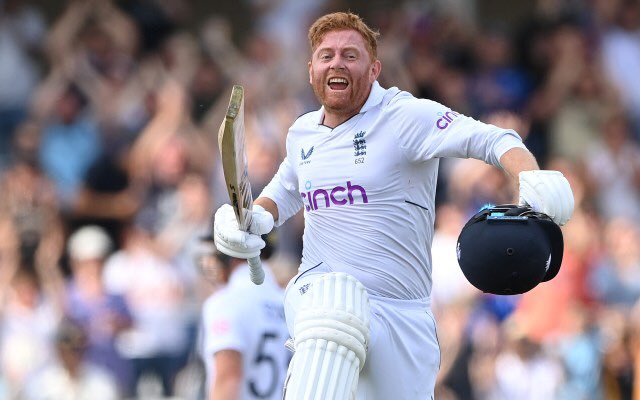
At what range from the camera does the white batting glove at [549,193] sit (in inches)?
219

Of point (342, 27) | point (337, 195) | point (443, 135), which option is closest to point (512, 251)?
point (443, 135)

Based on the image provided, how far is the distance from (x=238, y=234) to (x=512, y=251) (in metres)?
1.23

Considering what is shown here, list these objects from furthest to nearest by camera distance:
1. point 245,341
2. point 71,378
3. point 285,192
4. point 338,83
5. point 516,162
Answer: point 71,378, point 245,341, point 285,192, point 338,83, point 516,162

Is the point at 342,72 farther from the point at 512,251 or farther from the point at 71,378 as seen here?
the point at 71,378

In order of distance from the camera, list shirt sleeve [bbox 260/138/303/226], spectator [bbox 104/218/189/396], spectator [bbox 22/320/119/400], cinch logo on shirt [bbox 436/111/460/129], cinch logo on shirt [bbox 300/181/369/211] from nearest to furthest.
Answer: cinch logo on shirt [bbox 436/111/460/129], cinch logo on shirt [bbox 300/181/369/211], shirt sleeve [bbox 260/138/303/226], spectator [bbox 22/320/119/400], spectator [bbox 104/218/189/396]

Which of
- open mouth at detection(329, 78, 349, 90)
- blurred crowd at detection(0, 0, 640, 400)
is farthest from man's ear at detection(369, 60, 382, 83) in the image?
blurred crowd at detection(0, 0, 640, 400)

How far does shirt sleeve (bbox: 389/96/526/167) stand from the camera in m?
5.93

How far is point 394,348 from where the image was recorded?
244 inches

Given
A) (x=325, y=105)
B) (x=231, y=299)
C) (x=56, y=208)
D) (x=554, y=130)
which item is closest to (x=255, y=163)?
(x=56, y=208)

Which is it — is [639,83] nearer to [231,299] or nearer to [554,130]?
[554,130]

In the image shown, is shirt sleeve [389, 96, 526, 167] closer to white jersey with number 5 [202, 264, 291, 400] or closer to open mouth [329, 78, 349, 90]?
open mouth [329, 78, 349, 90]

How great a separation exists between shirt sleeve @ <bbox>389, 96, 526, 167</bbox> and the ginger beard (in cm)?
18

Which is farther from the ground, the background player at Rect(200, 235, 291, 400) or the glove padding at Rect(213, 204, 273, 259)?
the glove padding at Rect(213, 204, 273, 259)

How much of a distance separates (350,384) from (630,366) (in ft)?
20.2
